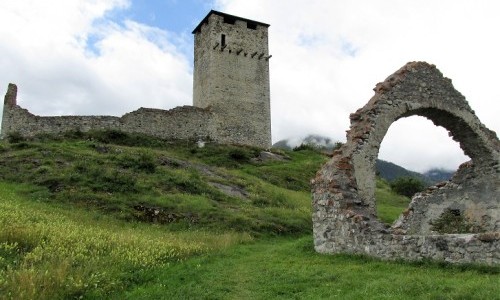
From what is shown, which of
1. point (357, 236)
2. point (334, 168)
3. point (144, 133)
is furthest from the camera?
point (144, 133)

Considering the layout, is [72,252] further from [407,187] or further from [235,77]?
[235,77]

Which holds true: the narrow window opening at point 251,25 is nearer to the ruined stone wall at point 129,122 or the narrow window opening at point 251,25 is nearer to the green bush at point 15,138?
the ruined stone wall at point 129,122

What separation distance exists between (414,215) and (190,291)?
904 cm

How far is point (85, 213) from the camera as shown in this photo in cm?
1705

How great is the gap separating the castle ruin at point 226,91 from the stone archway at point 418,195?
26.6 metres

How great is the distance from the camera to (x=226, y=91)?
144 ft

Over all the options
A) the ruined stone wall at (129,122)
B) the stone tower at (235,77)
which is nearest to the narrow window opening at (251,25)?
the stone tower at (235,77)

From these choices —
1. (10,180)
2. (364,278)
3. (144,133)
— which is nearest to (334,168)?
(364,278)

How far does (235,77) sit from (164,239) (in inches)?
1266

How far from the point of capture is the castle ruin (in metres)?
39.9

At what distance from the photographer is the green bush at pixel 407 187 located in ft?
133

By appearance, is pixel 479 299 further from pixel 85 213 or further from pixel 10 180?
pixel 10 180

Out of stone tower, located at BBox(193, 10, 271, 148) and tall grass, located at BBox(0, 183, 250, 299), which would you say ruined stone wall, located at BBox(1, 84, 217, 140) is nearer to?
stone tower, located at BBox(193, 10, 271, 148)

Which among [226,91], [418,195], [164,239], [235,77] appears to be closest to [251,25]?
[235,77]
